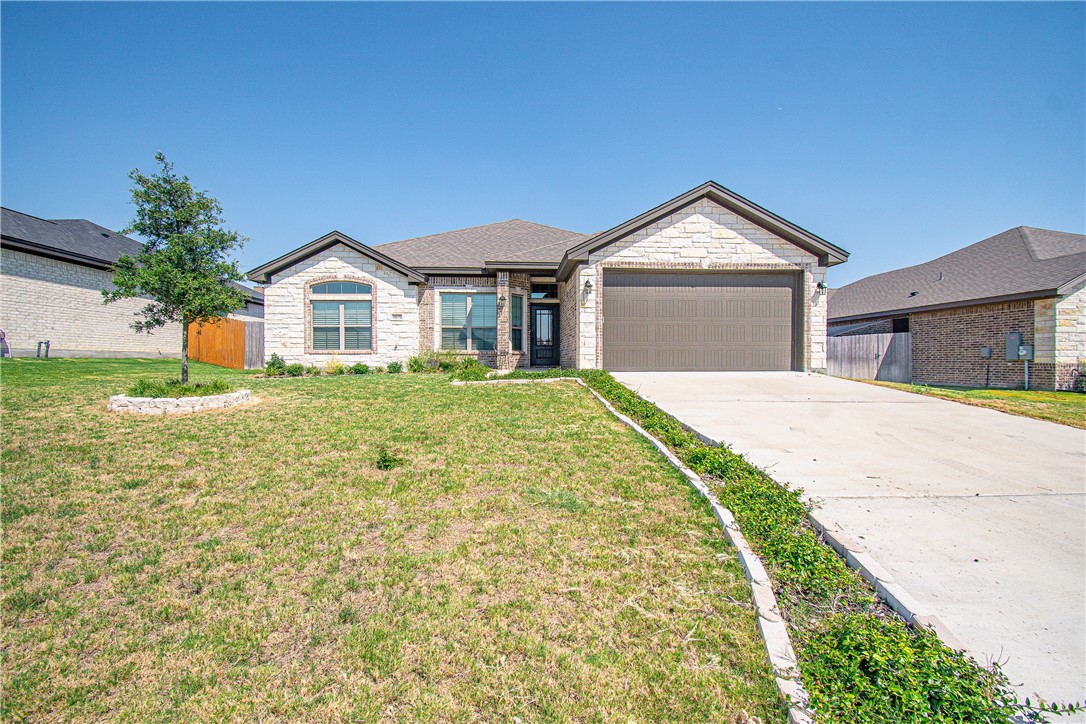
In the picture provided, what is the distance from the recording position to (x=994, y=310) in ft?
51.3

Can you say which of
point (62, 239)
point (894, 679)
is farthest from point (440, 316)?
point (62, 239)

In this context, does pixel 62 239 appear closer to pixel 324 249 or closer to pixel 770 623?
pixel 324 249

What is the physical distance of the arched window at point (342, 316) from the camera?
50.6ft

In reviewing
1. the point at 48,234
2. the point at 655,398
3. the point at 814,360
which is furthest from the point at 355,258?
the point at 814,360

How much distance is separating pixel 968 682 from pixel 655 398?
21.8ft

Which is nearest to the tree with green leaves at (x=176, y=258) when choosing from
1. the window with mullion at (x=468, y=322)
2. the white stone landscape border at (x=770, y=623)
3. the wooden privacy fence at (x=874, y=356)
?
the window with mullion at (x=468, y=322)

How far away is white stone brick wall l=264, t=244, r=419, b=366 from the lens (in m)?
15.2

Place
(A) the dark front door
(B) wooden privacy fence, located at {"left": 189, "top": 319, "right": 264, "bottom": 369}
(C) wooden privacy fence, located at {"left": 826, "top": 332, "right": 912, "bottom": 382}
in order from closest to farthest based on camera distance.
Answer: (A) the dark front door, (C) wooden privacy fence, located at {"left": 826, "top": 332, "right": 912, "bottom": 382}, (B) wooden privacy fence, located at {"left": 189, "top": 319, "right": 264, "bottom": 369}

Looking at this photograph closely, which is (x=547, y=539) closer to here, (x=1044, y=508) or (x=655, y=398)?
(x=1044, y=508)

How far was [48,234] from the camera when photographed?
57.5 ft

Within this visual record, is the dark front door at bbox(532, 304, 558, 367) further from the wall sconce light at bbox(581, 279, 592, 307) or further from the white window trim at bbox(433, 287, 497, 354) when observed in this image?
the wall sconce light at bbox(581, 279, 592, 307)

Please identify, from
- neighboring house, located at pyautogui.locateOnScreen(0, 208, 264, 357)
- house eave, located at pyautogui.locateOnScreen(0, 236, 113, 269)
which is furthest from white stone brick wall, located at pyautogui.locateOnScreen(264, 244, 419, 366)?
house eave, located at pyautogui.locateOnScreen(0, 236, 113, 269)

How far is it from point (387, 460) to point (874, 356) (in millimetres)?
21072

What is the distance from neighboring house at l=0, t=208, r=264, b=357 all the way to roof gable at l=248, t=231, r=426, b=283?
9.29ft
